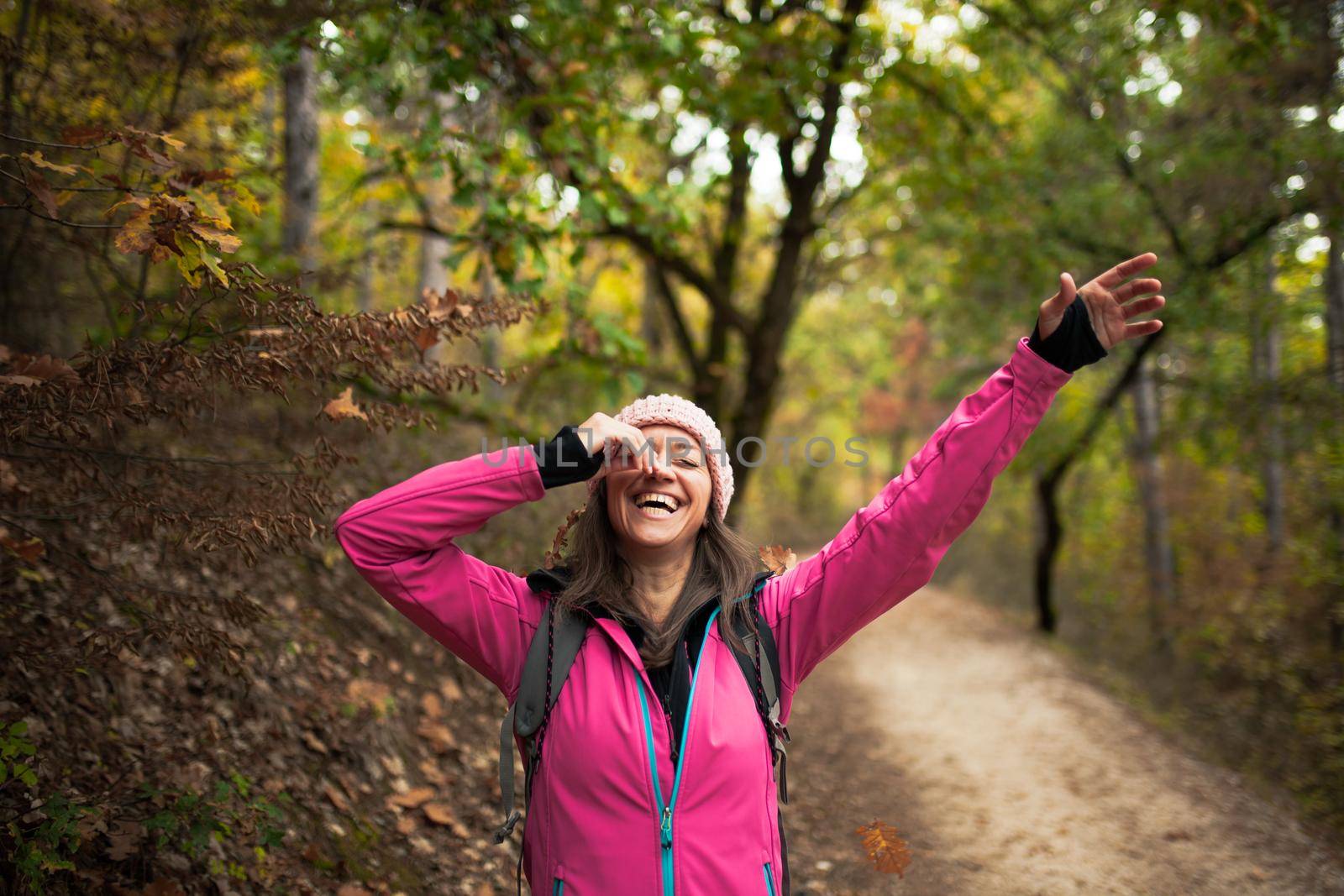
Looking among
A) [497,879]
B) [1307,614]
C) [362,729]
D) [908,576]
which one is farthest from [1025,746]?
[908,576]

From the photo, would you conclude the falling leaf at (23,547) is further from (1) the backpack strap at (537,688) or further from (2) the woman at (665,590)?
(1) the backpack strap at (537,688)

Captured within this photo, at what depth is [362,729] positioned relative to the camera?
15.2 ft

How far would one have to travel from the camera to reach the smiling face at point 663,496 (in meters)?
2.36

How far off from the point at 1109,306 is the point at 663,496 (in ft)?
4.25

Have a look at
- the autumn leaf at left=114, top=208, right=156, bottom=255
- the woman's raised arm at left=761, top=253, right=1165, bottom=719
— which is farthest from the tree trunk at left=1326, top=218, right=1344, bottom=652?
the autumn leaf at left=114, top=208, right=156, bottom=255

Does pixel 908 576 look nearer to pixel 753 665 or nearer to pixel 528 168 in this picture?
pixel 753 665

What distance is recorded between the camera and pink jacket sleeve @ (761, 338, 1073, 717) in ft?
7.14

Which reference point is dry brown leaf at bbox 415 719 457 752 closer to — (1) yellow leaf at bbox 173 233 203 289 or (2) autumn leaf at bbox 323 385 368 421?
(2) autumn leaf at bbox 323 385 368 421

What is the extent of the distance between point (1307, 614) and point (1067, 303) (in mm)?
10043

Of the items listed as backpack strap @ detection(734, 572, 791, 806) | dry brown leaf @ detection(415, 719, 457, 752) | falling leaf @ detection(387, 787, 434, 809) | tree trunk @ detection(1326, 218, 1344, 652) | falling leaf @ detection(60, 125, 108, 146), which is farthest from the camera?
tree trunk @ detection(1326, 218, 1344, 652)

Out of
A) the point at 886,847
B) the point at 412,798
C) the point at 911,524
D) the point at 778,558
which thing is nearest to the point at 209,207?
the point at 778,558

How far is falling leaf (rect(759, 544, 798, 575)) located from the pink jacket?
350 millimetres

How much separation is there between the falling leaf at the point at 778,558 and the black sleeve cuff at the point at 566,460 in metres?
0.84

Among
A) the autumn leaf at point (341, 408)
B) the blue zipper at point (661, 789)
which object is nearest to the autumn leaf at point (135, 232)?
the autumn leaf at point (341, 408)
